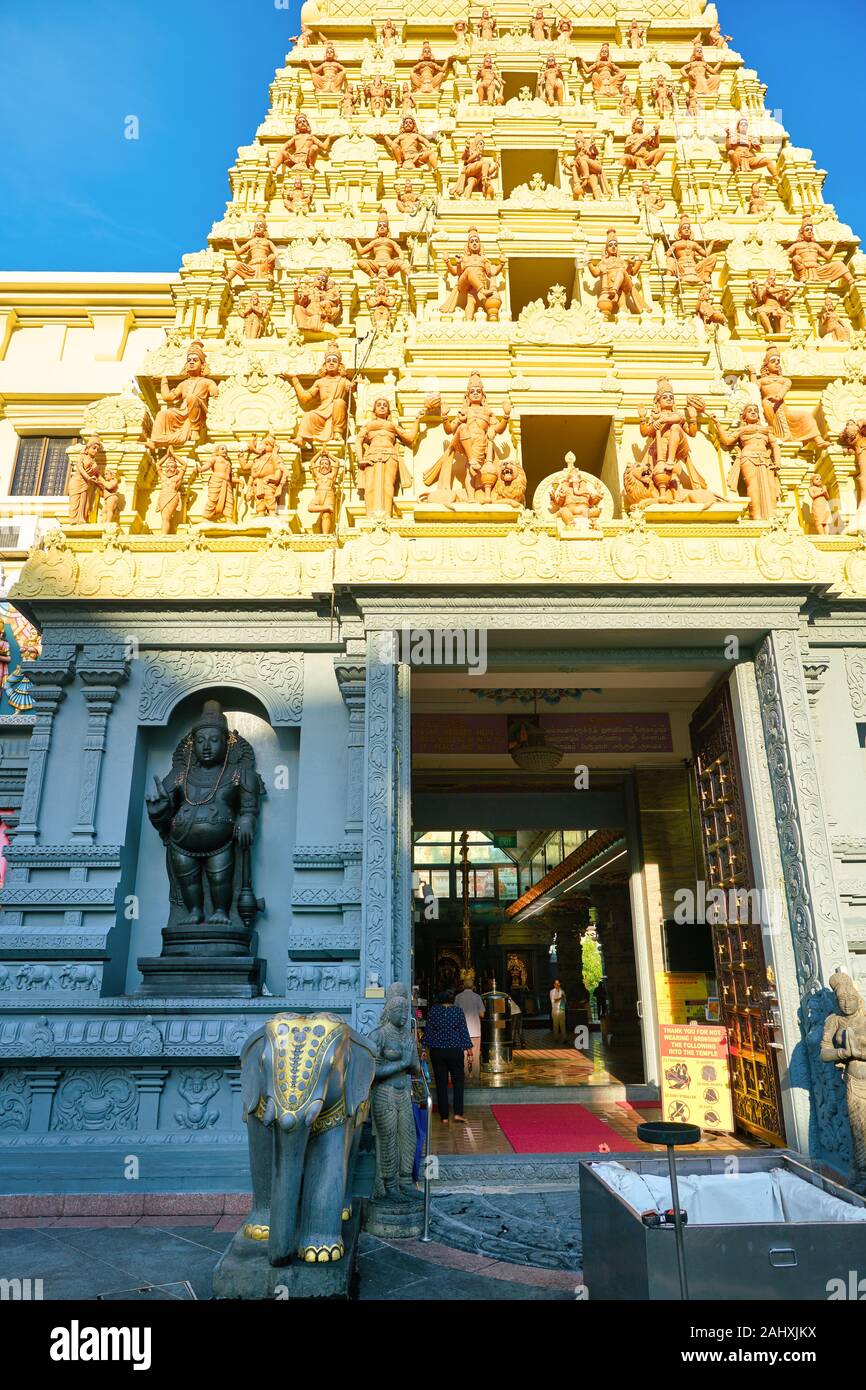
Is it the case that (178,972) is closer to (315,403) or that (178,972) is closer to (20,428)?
(315,403)

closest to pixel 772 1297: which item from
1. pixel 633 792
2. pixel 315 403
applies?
pixel 633 792

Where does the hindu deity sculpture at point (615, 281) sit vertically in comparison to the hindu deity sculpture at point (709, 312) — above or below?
above

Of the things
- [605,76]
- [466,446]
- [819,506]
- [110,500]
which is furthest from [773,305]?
[110,500]

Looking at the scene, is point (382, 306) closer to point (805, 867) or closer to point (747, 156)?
point (747, 156)

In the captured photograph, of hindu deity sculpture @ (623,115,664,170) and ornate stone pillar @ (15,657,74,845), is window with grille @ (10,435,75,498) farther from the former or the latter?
hindu deity sculpture @ (623,115,664,170)

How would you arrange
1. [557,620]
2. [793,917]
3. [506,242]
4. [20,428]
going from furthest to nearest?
[20,428] → [506,242] → [557,620] → [793,917]

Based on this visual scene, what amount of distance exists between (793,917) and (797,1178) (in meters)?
4.56

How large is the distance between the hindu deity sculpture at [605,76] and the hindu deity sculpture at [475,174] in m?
4.09

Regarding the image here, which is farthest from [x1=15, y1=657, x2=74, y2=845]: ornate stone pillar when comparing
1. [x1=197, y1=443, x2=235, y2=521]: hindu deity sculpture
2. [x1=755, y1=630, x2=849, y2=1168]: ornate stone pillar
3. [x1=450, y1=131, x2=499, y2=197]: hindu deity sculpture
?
[x1=450, y1=131, x2=499, y2=197]: hindu deity sculpture

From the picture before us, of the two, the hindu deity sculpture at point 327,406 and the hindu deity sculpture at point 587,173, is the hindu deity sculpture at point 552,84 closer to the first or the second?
the hindu deity sculpture at point 587,173

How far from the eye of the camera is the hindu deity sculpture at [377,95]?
1691cm

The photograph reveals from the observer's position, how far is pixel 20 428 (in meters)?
17.1

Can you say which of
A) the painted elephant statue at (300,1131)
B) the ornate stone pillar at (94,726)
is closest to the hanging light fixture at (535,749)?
the ornate stone pillar at (94,726)

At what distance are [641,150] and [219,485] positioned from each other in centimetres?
1096
